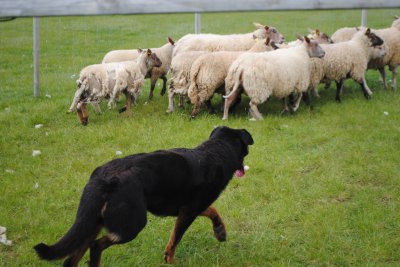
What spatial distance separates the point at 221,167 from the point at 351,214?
5.55ft

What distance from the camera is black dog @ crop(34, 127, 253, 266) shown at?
3449 mm

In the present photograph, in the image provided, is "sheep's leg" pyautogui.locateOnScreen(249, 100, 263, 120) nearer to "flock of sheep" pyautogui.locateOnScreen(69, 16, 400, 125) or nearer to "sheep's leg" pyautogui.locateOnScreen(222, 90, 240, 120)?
"flock of sheep" pyautogui.locateOnScreen(69, 16, 400, 125)

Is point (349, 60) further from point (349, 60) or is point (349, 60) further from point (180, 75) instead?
Answer: point (180, 75)

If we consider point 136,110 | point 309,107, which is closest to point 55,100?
point 136,110

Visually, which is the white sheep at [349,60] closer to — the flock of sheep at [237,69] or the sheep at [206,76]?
the flock of sheep at [237,69]

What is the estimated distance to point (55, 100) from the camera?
9.83m

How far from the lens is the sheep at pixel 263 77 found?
8.55 metres

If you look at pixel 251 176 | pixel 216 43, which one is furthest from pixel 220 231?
pixel 216 43

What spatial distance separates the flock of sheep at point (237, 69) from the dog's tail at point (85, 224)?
4976 mm

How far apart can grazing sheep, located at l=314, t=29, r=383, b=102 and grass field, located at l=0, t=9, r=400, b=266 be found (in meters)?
0.41

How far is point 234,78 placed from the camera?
28.4ft

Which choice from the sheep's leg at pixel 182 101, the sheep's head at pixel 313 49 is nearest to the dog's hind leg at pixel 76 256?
the sheep's leg at pixel 182 101

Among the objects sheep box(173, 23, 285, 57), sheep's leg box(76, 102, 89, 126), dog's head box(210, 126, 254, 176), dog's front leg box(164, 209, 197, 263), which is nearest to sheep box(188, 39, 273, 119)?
sheep box(173, 23, 285, 57)

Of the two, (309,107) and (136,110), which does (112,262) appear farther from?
(309,107)
